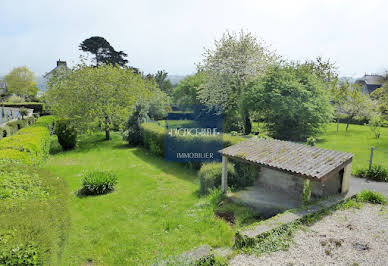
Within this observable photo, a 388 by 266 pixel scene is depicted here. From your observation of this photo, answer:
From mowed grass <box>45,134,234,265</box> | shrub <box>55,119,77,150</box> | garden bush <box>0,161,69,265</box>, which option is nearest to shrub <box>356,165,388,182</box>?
mowed grass <box>45,134,234,265</box>

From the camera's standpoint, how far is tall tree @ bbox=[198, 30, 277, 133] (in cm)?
2620

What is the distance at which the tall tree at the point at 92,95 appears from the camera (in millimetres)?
22531

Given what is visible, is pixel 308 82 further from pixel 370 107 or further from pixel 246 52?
pixel 370 107

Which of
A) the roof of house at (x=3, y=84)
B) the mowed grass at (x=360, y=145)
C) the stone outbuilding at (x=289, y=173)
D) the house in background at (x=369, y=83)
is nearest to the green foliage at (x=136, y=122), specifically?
the stone outbuilding at (x=289, y=173)

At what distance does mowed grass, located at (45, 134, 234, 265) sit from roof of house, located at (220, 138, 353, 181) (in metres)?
2.74

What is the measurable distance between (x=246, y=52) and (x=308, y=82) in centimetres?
739

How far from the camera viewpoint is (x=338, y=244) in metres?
6.66

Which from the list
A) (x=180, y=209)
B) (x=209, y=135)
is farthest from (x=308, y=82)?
(x=180, y=209)

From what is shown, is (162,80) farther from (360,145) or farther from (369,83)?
(360,145)

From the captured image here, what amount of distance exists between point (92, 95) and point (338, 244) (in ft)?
71.9

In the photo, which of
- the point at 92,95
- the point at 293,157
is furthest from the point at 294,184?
the point at 92,95

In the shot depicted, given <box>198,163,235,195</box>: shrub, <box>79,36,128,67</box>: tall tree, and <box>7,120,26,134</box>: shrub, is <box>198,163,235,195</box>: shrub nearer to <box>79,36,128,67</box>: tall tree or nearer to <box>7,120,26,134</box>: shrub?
<box>7,120,26,134</box>: shrub

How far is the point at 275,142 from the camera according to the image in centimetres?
1159

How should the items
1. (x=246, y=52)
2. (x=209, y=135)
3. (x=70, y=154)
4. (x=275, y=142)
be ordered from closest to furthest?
(x=275, y=142), (x=209, y=135), (x=70, y=154), (x=246, y=52)
